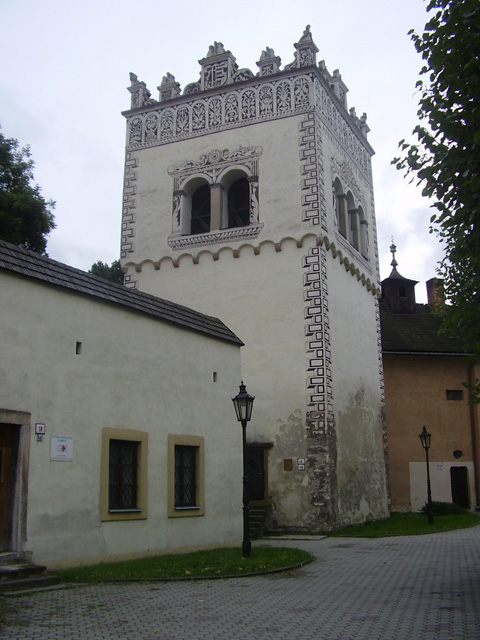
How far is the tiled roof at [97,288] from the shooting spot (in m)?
11.7

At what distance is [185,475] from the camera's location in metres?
15.3

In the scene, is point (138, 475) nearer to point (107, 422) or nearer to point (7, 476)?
point (107, 422)

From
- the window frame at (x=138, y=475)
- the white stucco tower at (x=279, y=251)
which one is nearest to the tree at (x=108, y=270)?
the white stucco tower at (x=279, y=251)

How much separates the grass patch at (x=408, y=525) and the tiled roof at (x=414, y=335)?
7.09 meters

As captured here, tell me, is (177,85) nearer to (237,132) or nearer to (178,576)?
(237,132)

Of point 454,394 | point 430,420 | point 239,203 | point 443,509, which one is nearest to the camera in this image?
point 239,203

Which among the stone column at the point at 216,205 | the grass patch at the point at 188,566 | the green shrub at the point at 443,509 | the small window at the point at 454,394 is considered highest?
the stone column at the point at 216,205

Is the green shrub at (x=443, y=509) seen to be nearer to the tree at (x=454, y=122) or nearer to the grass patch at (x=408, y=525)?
the grass patch at (x=408, y=525)

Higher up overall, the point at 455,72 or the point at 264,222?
the point at 264,222

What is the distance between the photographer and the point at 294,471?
20.4 m

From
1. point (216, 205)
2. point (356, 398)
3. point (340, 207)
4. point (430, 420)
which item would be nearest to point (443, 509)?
point (430, 420)

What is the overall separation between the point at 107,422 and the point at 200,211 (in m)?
13.1

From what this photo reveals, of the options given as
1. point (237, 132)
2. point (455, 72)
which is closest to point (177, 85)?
point (237, 132)

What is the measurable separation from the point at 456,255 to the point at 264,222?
1277cm
